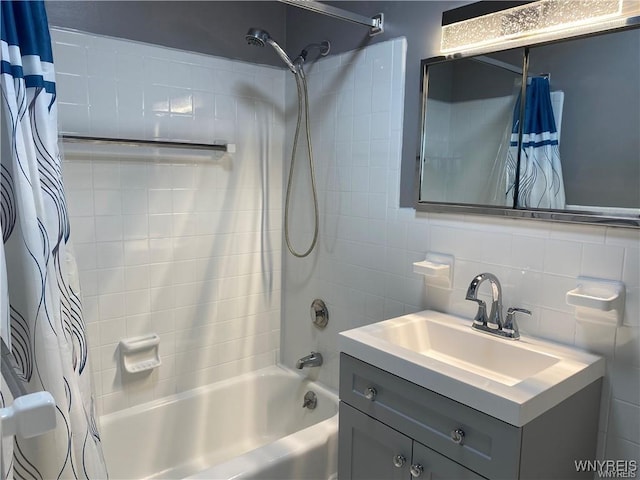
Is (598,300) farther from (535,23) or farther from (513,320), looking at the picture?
(535,23)

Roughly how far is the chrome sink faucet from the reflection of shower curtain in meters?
0.28

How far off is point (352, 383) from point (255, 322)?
1033 mm

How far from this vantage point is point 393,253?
1.96 m

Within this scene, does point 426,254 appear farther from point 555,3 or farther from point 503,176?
point 555,3

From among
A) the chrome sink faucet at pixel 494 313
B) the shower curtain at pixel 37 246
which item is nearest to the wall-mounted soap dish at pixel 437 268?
the chrome sink faucet at pixel 494 313

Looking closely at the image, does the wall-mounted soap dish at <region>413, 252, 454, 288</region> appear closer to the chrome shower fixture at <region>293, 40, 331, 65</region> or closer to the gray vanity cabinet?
the gray vanity cabinet

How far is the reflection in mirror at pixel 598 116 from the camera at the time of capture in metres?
1.35

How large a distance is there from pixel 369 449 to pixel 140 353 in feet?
3.72

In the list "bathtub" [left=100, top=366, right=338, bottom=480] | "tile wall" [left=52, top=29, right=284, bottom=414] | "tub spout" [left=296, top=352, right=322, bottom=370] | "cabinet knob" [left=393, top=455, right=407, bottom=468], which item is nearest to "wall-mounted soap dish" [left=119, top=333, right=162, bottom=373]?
"tile wall" [left=52, top=29, right=284, bottom=414]

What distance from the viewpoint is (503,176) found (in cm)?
162

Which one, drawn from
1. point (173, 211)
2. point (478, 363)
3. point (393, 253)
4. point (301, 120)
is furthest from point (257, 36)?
point (478, 363)

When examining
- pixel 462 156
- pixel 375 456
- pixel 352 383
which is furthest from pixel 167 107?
pixel 375 456

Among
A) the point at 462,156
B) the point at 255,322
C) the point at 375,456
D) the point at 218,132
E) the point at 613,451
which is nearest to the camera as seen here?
the point at 613,451

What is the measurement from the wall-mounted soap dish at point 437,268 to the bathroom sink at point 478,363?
0.41 feet
